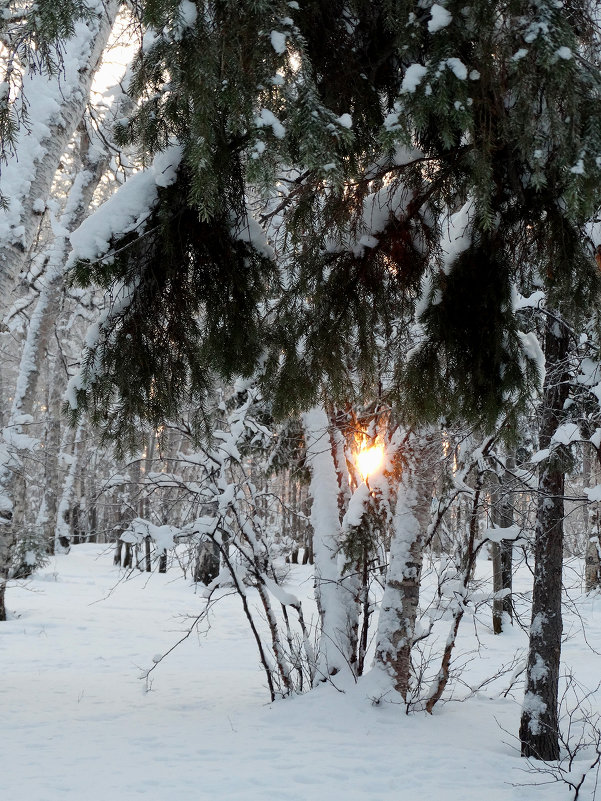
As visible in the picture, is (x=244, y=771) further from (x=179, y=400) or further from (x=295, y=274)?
(x=295, y=274)

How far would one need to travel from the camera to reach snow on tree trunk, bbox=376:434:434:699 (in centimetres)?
595

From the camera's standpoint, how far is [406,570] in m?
6.08

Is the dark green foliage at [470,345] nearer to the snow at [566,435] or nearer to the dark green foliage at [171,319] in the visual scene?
the dark green foliage at [171,319]

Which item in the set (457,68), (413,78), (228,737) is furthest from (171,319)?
(228,737)

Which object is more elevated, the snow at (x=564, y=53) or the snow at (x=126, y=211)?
the snow at (x=564, y=53)

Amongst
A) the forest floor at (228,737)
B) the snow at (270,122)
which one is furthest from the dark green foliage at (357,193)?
the forest floor at (228,737)

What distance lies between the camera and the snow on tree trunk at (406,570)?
19.5 feet

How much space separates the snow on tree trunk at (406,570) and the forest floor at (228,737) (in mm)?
345

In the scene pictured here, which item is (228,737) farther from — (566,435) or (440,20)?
(440,20)

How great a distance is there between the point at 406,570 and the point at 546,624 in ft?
4.52

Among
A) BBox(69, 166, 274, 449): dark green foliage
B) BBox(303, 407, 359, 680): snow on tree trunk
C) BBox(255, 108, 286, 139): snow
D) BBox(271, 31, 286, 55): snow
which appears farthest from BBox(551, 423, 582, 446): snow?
BBox(271, 31, 286, 55): snow

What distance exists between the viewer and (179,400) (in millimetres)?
3047

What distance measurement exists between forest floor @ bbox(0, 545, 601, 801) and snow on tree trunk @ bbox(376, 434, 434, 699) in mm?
345

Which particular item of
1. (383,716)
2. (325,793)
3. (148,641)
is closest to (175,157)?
(325,793)
